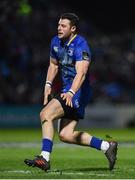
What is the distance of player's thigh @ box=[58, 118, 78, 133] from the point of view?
38.4 feet

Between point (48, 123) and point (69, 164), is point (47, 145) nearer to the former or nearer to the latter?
point (48, 123)

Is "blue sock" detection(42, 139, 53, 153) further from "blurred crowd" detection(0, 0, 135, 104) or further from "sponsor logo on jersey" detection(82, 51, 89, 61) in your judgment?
"blurred crowd" detection(0, 0, 135, 104)

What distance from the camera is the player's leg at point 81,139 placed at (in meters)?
11.7

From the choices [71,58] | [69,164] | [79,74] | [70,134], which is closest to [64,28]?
[71,58]

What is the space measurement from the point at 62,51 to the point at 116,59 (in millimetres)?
23360

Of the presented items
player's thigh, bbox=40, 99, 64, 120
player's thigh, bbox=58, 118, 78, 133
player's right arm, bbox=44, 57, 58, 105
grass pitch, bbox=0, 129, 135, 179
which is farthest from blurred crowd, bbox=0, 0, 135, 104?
player's thigh, bbox=40, 99, 64, 120

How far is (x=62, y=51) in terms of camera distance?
1153 centimetres

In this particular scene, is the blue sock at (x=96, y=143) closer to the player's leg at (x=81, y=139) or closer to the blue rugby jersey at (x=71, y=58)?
the player's leg at (x=81, y=139)

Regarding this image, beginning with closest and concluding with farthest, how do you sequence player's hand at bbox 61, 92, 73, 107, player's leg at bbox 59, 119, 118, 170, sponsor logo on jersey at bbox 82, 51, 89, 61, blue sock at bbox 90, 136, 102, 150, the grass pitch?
the grass pitch, player's hand at bbox 61, 92, 73, 107, sponsor logo on jersey at bbox 82, 51, 89, 61, player's leg at bbox 59, 119, 118, 170, blue sock at bbox 90, 136, 102, 150

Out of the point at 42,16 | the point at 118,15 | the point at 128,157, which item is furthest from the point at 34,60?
the point at 128,157

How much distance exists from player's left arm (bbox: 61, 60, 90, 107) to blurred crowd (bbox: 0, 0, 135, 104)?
19124 millimetres

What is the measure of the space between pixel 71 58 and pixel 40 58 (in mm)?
21773

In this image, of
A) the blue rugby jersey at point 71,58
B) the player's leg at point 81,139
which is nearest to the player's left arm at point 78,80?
the blue rugby jersey at point 71,58

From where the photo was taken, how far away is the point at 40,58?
109ft
